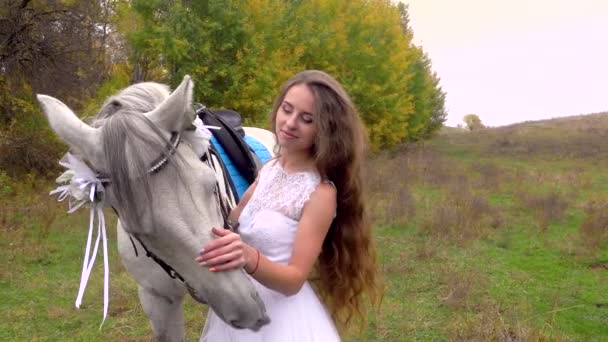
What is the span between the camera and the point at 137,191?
4.79 ft

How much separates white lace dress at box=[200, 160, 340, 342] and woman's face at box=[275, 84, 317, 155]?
0.39 feet

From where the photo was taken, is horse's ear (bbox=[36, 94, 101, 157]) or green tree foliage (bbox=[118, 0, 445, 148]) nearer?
horse's ear (bbox=[36, 94, 101, 157])

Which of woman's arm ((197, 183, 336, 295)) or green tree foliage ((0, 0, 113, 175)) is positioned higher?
green tree foliage ((0, 0, 113, 175))

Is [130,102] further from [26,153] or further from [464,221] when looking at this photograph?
[26,153]

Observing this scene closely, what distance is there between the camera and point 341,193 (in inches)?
73.8

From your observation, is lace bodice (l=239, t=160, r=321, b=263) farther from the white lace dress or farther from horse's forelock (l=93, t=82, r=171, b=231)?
horse's forelock (l=93, t=82, r=171, b=231)

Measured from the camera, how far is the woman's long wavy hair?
173 cm

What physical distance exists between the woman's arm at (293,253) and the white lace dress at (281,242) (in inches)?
2.0

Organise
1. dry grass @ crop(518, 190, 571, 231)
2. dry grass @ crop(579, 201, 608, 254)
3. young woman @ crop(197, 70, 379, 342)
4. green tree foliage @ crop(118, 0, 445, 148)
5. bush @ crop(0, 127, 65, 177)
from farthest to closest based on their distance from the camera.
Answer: green tree foliage @ crop(118, 0, 445, 148) → bush @ crop(0, 127, 65, 177) → dry grass @ crop(518, 190, 571, 231) → dry grass @ crop(579, 201, 608, 254) → young woman @ crop(197, 70, 379, 342)

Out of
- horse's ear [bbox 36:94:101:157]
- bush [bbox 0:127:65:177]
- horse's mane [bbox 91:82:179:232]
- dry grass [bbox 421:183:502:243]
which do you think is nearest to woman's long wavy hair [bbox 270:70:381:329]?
horse's mane [bbox 91:82:179:232]

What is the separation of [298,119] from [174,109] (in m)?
0.41

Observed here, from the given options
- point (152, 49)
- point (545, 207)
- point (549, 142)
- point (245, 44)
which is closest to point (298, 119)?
point (545, 207)

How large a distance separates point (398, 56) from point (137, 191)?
18.8 meters

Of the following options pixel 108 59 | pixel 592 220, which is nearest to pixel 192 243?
pixel 592 220
